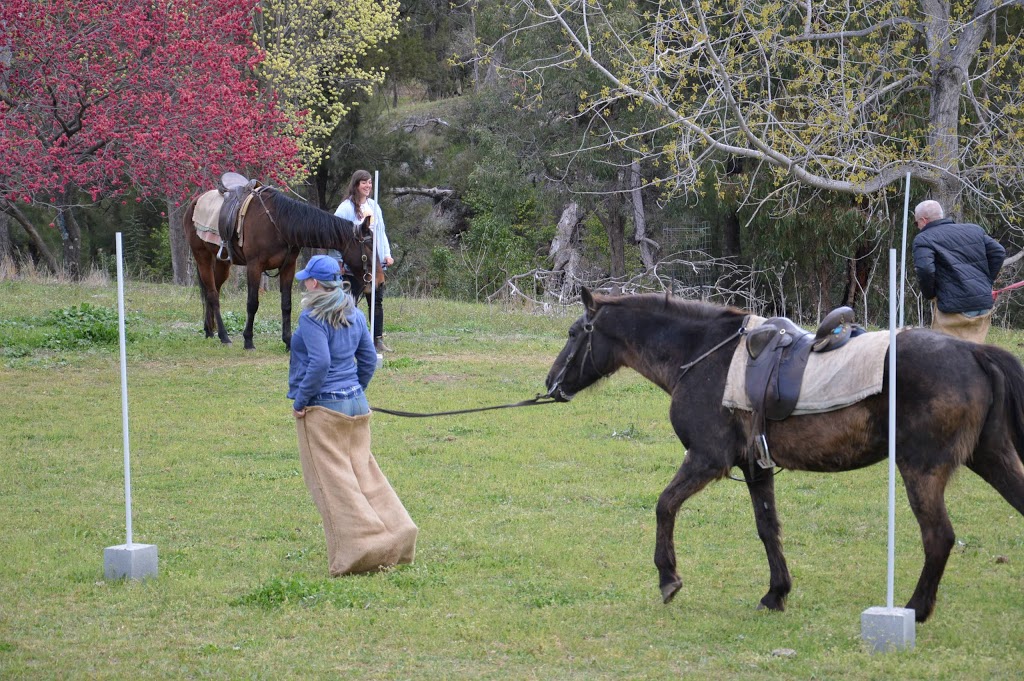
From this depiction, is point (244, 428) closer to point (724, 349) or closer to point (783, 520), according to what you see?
point (783, 520)

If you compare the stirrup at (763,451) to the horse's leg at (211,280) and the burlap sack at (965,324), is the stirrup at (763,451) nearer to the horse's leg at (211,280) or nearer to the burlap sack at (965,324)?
the burlap sack at (965,324)

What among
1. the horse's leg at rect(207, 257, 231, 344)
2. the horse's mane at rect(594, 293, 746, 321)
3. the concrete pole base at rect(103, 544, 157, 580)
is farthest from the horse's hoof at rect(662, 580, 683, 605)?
the horse's leg at rect(207, 257, 231, 344)

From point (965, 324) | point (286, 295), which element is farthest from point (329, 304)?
point (286, 295)

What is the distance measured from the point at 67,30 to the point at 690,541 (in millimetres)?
12545

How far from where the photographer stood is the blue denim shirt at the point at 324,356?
633cm

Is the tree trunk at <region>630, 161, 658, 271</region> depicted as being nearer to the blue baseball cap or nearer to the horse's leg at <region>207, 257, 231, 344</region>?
the horse's leg at <region>207, 257, 231, 344</region>

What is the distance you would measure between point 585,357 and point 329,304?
1.55 metres

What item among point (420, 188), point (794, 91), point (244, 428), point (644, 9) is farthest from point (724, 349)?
point (420, 188)

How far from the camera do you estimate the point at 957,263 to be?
353 inches

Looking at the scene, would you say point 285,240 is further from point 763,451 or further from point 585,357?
point 763,451

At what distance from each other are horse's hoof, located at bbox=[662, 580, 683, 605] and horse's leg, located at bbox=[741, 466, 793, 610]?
0.45 m

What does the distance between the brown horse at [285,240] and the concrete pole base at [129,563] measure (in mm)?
7138

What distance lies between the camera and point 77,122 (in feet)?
50.0

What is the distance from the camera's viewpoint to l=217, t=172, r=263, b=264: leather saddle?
14516 millimetres
